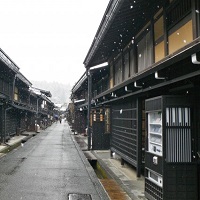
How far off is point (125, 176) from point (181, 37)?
657 centimetres

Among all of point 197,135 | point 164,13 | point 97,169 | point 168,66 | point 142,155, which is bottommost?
point 97,169

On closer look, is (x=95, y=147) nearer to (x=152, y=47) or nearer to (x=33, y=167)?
(x=33, y=167)

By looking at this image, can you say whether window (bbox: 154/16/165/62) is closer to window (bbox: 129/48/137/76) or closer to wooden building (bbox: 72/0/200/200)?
wooden building (bbox: 72/0/200/200)

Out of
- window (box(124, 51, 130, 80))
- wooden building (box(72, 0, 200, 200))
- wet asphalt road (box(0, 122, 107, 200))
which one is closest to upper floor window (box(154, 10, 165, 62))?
wooden building (box(72, 0, 200, 200))

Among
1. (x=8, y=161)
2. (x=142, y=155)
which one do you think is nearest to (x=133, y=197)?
(x=142, y=155)

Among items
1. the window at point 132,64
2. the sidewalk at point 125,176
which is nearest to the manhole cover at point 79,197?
the sidewalk at point 125,176

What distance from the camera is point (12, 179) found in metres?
10.3

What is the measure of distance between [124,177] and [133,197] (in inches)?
122

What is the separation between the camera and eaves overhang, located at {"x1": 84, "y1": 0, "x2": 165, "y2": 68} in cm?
954

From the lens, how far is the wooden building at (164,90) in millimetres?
7156

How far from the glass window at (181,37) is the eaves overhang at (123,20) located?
1.50 metres

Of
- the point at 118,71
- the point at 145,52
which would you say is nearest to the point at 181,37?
the point at 145,52

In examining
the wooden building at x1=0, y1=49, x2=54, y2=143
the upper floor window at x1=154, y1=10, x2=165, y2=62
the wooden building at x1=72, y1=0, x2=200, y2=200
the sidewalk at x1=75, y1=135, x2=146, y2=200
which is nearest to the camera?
the wooden building at x1=72, y1=0, x2=200, y2=200

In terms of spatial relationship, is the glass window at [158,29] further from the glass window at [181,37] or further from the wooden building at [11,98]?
the wooden building at [11,98]
